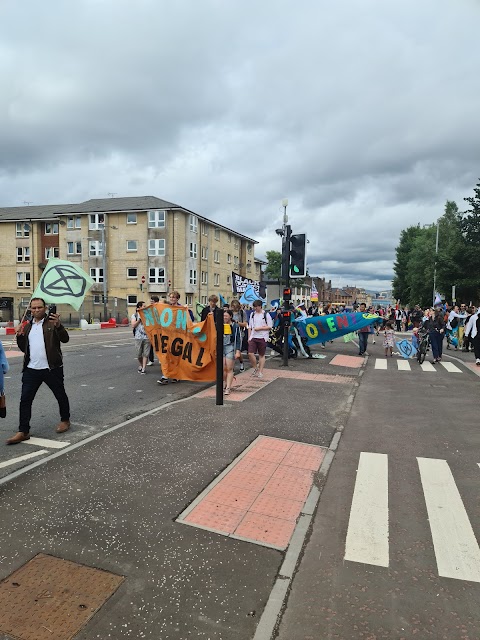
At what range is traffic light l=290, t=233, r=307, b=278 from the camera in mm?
12002

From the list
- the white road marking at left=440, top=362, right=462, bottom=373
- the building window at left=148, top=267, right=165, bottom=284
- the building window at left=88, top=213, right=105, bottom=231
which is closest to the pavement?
the white road marking at left=440, top=362, right=462, bottom=373

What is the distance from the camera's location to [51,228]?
5159cm

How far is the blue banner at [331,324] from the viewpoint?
14703 mm

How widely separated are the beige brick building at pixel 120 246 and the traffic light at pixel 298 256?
111 feet

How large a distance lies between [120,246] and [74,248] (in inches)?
226

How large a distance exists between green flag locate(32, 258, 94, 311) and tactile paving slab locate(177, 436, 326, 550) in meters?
3.92

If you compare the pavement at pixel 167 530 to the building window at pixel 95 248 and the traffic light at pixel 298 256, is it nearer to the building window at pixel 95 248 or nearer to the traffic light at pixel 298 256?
the traffic light at pixel 298 256

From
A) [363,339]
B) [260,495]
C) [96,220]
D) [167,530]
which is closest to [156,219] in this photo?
[96,220]

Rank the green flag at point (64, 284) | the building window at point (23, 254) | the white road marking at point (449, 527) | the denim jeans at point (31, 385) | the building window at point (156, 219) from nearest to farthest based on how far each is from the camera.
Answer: the white road marking at point (449, 527) → the denim jeans at point (31, 385) → the green flag at point (64, 284) → the building window at point (156, 219) → the building window at point (23, 254)

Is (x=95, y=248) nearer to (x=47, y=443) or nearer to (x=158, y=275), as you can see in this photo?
(x=158, y=275)

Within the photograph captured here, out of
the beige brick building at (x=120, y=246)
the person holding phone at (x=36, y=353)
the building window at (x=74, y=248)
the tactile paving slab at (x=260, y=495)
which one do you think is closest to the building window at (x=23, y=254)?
the beige brick building at (x=120, y=246)

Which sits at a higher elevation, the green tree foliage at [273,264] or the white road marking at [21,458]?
the green tree foliage at [273,264]

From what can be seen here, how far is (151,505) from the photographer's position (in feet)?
13.3

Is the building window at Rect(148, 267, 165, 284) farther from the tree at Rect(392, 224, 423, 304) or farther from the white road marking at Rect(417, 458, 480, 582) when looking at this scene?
the tree at Rect(392, 224, 423, 304)
